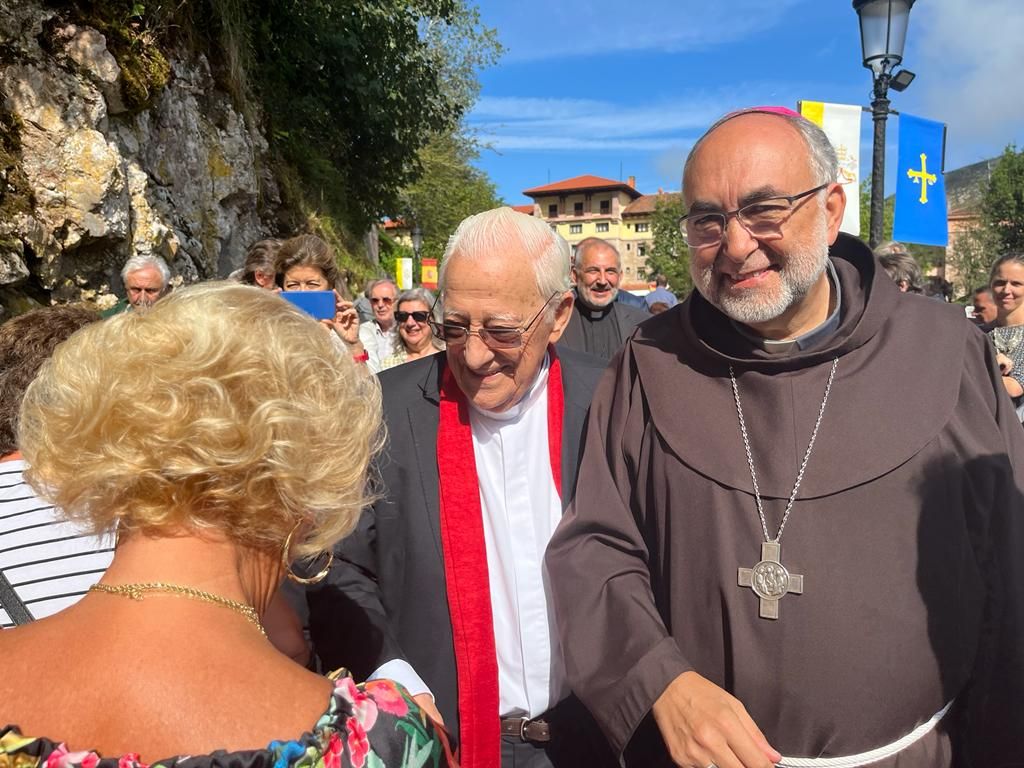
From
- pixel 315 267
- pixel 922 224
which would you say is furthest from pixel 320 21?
pixel 922 224

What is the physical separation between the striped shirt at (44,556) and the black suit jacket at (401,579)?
568 millimetres

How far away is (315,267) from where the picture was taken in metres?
4.43

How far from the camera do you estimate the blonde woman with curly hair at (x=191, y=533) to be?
1074 millimetres

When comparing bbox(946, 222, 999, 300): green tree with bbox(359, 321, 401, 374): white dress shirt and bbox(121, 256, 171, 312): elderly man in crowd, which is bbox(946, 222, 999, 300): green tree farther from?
bbox(121, 256, 171, 312): elderly man in crowd

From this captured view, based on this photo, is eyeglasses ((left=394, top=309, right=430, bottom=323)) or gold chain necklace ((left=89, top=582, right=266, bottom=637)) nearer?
gold chain necklace ((left=89, top=582, right=266, bottom=637))

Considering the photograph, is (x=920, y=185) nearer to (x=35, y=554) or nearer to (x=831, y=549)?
(x=831, y=549)

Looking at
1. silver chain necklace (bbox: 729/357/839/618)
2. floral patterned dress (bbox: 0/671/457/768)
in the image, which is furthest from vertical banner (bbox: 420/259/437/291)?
floral patterned dress (bbox: 0/671/457/768)

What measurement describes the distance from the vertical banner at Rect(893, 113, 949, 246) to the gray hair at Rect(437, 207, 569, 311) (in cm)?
415

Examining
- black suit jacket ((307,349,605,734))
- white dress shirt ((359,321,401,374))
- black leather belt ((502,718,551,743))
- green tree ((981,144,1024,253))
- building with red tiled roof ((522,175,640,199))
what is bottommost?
black leather belt ((502,718,551,743))

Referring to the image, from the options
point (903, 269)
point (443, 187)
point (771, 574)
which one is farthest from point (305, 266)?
point (443, 187)

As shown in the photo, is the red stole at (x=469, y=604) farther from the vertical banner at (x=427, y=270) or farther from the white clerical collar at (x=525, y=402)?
the vertical banner at (x=427, y=270)

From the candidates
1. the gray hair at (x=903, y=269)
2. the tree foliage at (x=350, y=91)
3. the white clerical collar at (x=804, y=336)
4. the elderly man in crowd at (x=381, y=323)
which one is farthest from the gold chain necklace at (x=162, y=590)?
the tree foliage at (x=350, y=91)

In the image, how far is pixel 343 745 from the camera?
1.17 m

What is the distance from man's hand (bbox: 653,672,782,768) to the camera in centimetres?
157
